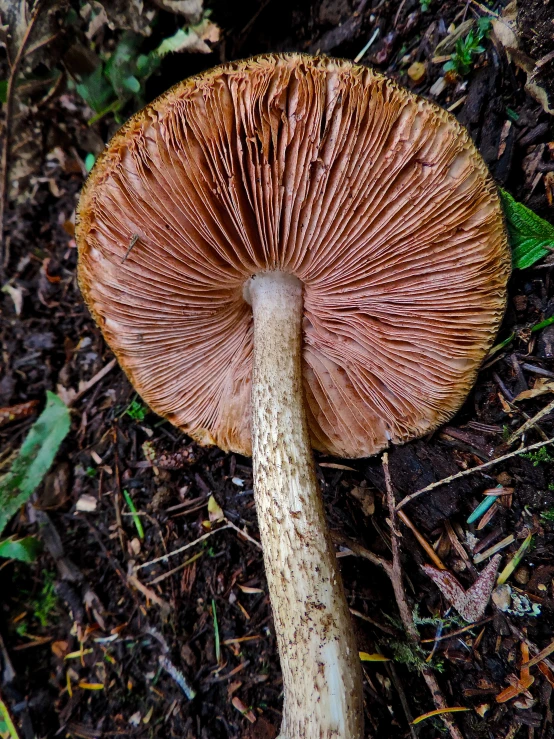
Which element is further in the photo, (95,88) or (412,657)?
(95,88)

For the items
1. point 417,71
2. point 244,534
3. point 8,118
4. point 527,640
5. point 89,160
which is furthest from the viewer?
point 89,160

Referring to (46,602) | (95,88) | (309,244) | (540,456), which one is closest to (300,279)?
(309,244)

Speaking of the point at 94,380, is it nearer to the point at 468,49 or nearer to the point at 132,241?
the point at 132,241

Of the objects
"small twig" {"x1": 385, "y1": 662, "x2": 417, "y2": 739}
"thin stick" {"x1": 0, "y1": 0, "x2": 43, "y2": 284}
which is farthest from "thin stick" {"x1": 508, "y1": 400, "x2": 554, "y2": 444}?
"thin stick" {"x1": 0, "y1": 0, "x2": 43, "y2": 284}

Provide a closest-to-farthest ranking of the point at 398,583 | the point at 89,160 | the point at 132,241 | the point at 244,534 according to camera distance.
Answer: the point at 132,241 < the point at 398,583 < the point at 244,534 < the point at 89,160

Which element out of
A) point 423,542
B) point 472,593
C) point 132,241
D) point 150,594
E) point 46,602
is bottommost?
point 472,593

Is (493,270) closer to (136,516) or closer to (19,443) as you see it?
(136,516)

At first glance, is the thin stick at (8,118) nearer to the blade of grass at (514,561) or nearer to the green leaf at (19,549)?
the green leaf at (19,549)
